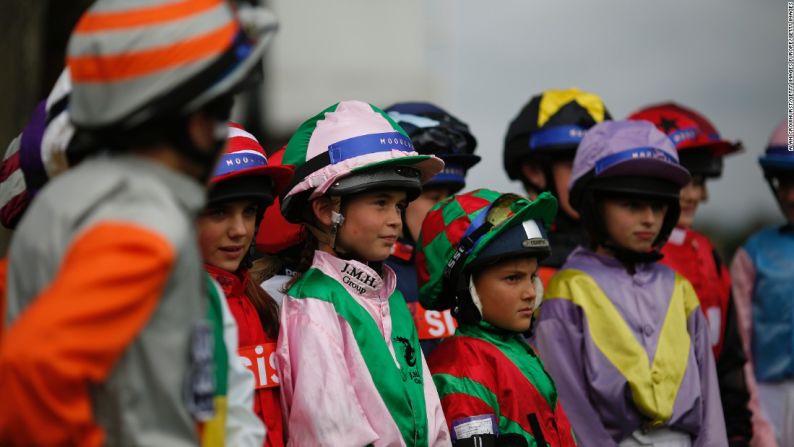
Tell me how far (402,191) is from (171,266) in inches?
82.4

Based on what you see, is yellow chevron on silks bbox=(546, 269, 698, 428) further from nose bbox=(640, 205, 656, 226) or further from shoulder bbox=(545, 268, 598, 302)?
nose bbox=(640, 205, 656, 226)

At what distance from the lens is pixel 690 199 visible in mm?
6281

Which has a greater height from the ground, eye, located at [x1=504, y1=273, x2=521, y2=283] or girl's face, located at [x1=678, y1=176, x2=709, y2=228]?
eye, located at [x1=504, y1=273, x2=521, y2=283]

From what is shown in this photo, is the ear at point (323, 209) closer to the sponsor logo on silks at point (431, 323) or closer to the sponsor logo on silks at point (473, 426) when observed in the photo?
the sponsor logo on silks at point (473, 426)

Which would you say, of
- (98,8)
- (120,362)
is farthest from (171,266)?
(98,8)

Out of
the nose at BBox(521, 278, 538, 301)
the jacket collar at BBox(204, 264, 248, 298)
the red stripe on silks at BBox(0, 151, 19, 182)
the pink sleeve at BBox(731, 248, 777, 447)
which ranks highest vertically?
the red stripe on silks at BBox(0, 151, 19, 182)

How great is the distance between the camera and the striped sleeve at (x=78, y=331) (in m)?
2.14

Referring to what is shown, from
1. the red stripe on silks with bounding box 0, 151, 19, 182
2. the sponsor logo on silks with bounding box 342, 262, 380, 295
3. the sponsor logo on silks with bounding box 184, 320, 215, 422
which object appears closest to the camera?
the sponsor logo on silks with bounding box 184, 320, 215, 422

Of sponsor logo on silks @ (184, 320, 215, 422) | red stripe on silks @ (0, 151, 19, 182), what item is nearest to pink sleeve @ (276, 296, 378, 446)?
red stripe on silks @ (0, 151, 19, 182)

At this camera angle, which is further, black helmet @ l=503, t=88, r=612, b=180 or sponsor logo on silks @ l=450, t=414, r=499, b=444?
black helmet @ l=503, t=88, r=612, b=180

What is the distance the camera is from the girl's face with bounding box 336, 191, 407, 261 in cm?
427

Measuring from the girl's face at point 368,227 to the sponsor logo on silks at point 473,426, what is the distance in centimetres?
69

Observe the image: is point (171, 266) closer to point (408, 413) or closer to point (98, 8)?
point (98, 8)

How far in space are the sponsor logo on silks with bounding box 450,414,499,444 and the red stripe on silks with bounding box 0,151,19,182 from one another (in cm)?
185
